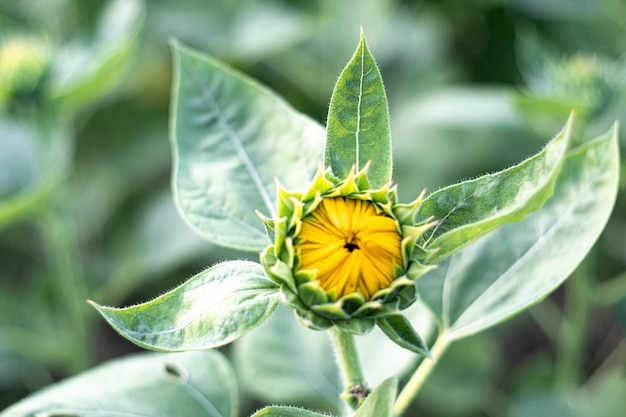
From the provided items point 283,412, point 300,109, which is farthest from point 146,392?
point 300,109

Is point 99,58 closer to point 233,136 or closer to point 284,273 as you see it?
point 233,136

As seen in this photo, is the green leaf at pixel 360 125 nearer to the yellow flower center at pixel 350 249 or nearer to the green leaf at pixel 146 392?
the yellow flower center at pixel 350 249

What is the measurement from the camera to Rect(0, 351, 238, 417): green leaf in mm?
934

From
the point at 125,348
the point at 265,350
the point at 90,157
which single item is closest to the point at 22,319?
the point at 125,348

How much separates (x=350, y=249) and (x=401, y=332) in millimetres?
97

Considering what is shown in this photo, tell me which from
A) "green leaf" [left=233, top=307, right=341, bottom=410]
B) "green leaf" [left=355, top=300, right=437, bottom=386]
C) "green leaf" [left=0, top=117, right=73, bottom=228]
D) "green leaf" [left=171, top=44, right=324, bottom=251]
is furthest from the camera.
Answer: "green leaf" [left=0, top=117, right=73, bottom=228]

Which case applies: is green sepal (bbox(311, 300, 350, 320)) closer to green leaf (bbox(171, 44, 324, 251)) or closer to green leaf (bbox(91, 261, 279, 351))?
green leaf (bbox(91, 261, 279, 351))

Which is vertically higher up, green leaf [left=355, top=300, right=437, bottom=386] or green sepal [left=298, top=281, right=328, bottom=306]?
green sepal [left=298, top=281, right=328, bottom=306]

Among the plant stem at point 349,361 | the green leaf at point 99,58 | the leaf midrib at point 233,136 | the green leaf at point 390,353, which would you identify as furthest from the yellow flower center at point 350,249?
the green leaf at point 99,58

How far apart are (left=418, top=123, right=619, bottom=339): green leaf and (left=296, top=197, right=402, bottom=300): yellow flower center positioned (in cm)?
18

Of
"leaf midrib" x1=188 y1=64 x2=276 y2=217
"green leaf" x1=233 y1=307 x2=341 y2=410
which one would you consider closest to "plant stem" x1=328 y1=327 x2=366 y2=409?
"leaf midrib" x1=188 y1=64 x2=276 y2=217

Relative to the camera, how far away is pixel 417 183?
6.70 feet

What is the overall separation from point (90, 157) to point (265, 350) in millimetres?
1269

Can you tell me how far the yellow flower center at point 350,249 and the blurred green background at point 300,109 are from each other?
0.75 metres
